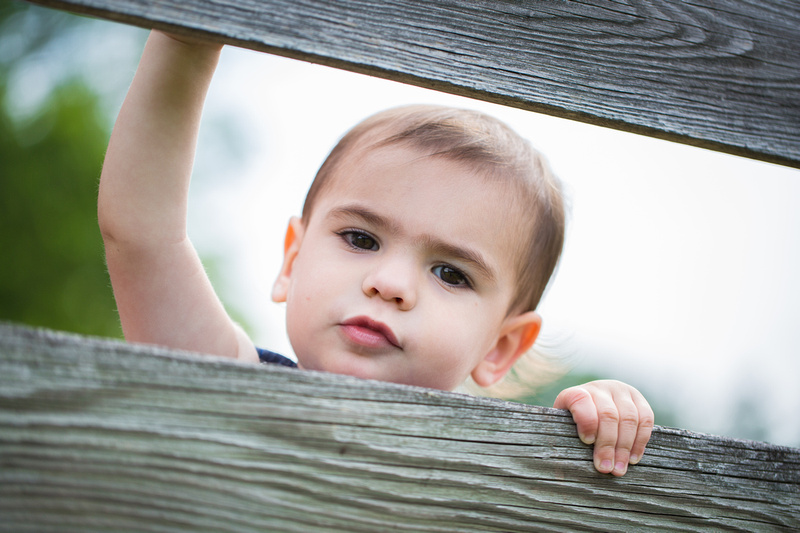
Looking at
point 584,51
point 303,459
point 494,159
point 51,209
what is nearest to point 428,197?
point 494,159

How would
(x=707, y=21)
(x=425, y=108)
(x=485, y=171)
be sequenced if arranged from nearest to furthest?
(x=707, y=21) < (x=485, y=171) < (x=425, y=108)

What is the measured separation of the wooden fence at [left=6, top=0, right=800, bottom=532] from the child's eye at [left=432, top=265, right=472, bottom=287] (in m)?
0.69

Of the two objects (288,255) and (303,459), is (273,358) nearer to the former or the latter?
(288,255)

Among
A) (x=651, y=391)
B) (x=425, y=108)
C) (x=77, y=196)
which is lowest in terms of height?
(x=425, y=108)

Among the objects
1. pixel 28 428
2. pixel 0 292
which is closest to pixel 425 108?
pixel 28 428

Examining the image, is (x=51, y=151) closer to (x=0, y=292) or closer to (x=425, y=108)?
(x=0, y=292)

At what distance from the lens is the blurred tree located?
11727 millimetres

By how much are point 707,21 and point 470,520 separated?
1.03 meters

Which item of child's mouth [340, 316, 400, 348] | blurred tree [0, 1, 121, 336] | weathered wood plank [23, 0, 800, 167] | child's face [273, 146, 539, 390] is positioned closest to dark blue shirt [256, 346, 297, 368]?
child's face [273, 146, 539, 390]

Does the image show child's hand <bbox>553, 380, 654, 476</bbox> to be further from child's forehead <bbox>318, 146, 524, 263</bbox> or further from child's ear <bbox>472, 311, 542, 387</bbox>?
child's ear <bbox>472, 311, 542, 387</bbox>

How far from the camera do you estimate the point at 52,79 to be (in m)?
13.5

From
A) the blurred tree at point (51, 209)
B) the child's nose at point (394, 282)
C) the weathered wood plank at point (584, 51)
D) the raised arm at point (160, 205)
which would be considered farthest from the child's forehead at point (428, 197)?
the blurred tree at point (51, 209)

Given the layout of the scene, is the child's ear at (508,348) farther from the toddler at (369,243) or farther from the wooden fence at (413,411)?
the wooden fence at (413,411)

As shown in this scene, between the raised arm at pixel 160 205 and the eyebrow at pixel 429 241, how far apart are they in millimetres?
442
